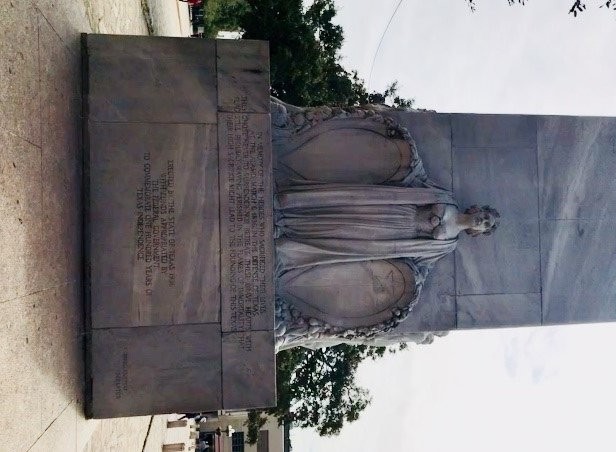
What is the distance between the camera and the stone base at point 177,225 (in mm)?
7859

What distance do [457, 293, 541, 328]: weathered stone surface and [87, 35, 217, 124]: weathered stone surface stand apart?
449 cm

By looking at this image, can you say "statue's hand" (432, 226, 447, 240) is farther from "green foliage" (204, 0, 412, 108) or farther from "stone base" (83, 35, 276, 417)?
"green foliage" (204, 0, 412, 108)

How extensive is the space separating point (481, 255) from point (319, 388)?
17.3 meters

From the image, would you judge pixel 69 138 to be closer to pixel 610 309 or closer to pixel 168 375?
pixel 168 375

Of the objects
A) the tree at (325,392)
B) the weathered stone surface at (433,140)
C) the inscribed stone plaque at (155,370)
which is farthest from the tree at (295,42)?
the inscribed stone plaque at (155,370)

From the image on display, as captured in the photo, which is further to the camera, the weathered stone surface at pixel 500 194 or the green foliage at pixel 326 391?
the green foliage at pixel 326 391

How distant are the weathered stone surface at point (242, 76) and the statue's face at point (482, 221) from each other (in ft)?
10.5

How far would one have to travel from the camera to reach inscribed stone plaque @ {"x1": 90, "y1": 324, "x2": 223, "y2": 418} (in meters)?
7.86

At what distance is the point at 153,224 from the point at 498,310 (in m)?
5.10

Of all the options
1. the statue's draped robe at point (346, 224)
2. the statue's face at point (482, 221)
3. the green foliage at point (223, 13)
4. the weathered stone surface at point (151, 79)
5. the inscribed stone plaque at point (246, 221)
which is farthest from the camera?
the green foliage at point (223, 13)

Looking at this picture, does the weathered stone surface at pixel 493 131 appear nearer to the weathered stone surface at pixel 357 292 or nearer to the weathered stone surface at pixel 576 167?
the weathered stone surface at pixel 576 167

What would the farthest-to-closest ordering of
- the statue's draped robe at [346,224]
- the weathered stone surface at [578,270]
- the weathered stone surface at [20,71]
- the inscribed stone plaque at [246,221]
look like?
1. the weathered stone surface at [578,270]
2. the statue's draped robe at [346,224]
3. the inscribed stone plaque at [246,221]
4. the weathered stone surface at [20,71]

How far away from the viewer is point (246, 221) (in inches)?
325

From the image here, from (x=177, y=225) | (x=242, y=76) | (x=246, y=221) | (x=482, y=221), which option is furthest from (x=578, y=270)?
(x=177, y=225)
